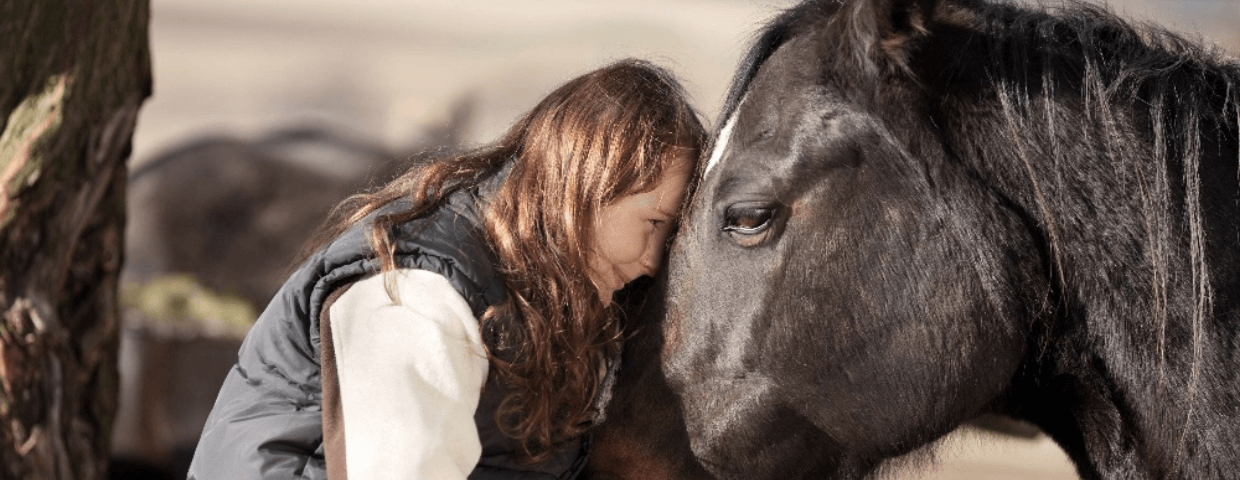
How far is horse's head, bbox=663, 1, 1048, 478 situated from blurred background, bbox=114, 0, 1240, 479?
0.90ft

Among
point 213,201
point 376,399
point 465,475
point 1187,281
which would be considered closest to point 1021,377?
point 1187,281

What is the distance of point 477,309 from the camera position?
1725 millimetres

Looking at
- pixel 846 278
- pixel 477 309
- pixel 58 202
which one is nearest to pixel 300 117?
pixel 58 202

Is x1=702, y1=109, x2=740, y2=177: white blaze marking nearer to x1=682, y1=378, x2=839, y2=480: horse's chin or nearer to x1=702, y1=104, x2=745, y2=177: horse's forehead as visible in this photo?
x1=702, y1=104, x2=745, y2=177: horse's forehead

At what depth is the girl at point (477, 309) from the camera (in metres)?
1.61

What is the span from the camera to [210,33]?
17875 millimetres

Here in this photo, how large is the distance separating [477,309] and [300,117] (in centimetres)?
1415

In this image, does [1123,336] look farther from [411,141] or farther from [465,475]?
[411,141]

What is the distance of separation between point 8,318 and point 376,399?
169 cm

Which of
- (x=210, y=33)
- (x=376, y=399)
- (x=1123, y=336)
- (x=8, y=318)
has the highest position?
(x=376, y=399)

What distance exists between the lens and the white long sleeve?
1.56m

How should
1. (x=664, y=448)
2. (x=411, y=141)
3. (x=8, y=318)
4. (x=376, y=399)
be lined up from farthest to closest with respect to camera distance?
(x=411, y=141) → (x=8, y=318) → (x=664, y=448) → (x=376, y=399)

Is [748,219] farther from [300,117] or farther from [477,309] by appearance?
[300,117]

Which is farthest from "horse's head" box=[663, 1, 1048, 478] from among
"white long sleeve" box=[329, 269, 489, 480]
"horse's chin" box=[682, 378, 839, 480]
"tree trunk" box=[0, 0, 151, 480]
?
"tree trunk" box=[0, 0, 151, 480]
